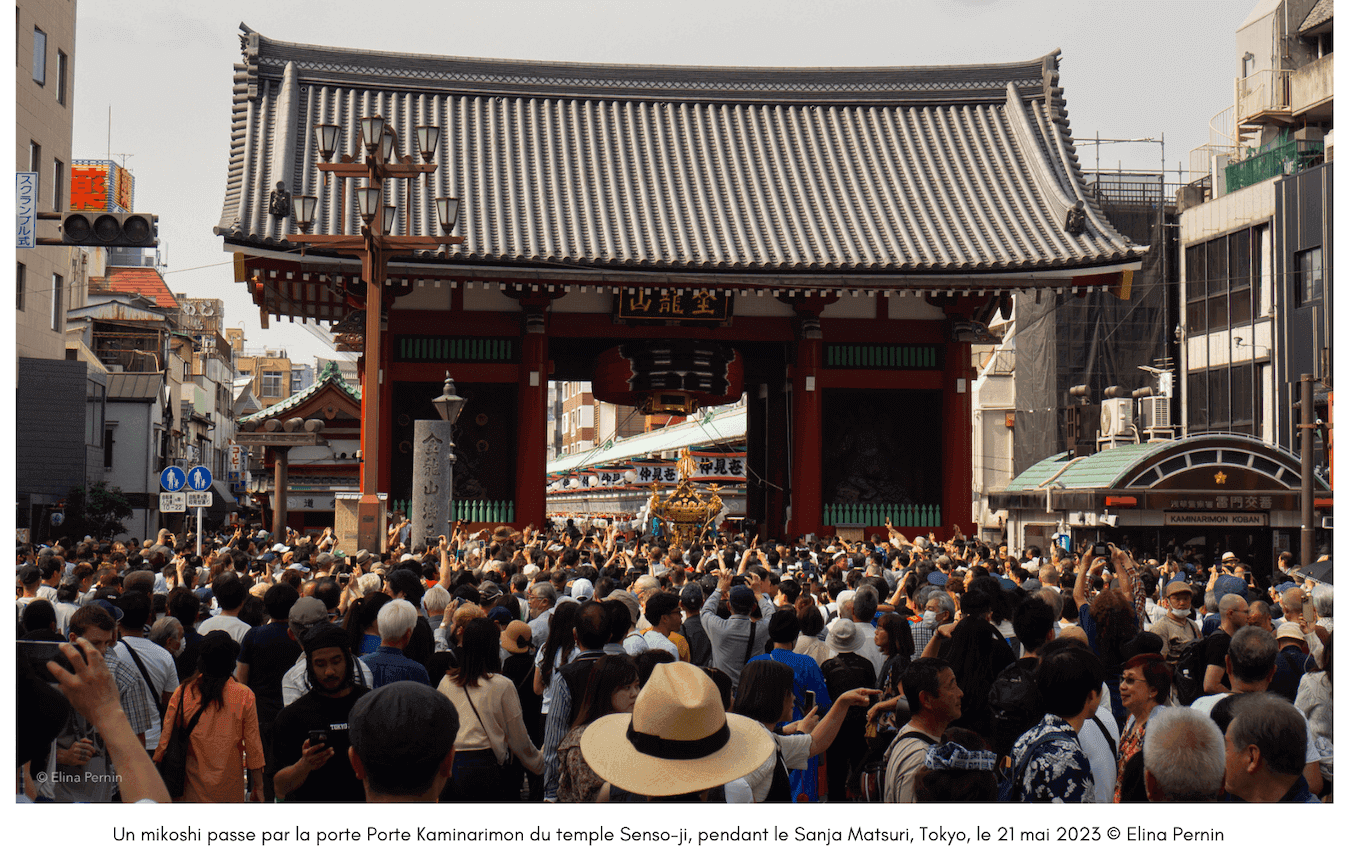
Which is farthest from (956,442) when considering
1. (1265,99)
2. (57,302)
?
(57,302)

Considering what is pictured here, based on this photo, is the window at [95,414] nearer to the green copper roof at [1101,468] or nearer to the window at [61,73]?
the window at [61,73]

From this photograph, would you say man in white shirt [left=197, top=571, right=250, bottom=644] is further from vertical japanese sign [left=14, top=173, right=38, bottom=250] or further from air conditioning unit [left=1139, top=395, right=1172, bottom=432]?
air conditioning unit [left=1139, top=395, right=1172, bottom=432]

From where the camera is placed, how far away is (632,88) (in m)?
27.7

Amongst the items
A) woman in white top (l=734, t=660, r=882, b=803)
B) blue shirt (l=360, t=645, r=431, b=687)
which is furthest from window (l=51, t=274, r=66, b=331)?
woman in white top (l=734, t=660, r=882, b=803)

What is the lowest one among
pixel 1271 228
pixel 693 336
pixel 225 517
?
pixel 225 517

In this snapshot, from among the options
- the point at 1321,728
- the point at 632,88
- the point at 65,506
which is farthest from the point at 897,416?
the point at 65,506

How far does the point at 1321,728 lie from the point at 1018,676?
4.65ft

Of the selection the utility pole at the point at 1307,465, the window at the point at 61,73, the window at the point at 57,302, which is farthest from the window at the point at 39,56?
the utility pole at the point at 1307,465

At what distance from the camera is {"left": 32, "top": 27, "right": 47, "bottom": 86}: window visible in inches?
1188

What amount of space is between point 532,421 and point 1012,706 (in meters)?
18.0

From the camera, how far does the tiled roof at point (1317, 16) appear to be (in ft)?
108

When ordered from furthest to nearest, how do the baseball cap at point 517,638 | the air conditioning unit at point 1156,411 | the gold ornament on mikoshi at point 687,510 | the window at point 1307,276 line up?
the air conditioning unit at point 1156,411, the window at point 1307,276, the gold ornament on mikoshi at point 687,510, the baseball cap at point 517,638

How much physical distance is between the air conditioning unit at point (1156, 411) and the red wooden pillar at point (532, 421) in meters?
18.6

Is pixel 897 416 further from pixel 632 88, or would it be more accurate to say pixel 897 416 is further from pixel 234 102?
pixel 234 102
